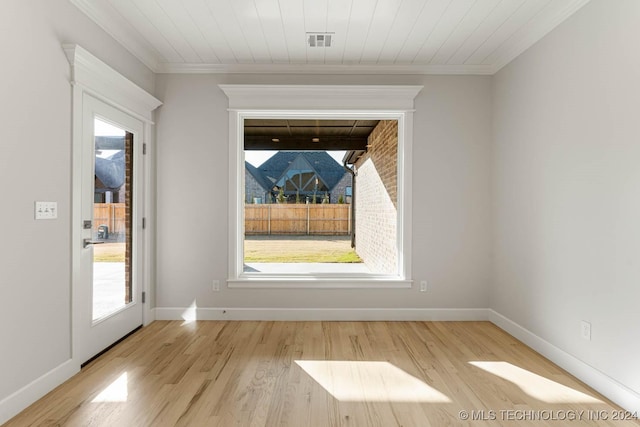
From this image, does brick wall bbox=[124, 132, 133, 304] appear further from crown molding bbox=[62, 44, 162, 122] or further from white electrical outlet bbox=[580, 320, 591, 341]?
white electrical outlet bbox=[580, 320, 591, 341]

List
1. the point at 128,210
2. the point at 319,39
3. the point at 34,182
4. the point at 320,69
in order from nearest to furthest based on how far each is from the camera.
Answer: the point at 34,182, the point at 319,39, the point at 128,210, the point at 320,69

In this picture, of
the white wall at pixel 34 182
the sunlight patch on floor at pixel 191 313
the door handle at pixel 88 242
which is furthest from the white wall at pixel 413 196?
the white wall at pixel 34 182

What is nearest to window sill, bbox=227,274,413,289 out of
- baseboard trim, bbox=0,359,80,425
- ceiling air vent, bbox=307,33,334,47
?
baseboard trim, bbox=0,359,80,425

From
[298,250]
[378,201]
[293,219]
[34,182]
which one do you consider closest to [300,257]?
[298,250]

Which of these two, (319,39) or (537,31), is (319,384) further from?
(537,31)

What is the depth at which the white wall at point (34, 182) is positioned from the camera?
2.02 m

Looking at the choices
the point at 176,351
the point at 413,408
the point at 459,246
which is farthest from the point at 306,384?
the point at 459,246

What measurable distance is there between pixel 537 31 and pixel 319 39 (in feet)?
5.86

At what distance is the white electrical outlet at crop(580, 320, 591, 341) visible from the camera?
97.3 inches

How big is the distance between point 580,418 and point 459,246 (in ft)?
6.32

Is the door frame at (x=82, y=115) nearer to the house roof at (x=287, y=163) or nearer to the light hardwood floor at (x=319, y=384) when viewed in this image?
the light hardwood floor at (x=319, y=384)

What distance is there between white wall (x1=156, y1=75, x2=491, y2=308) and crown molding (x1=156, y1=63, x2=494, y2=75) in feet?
0.20

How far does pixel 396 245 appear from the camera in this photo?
3963 mm

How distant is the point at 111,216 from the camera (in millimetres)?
3109
